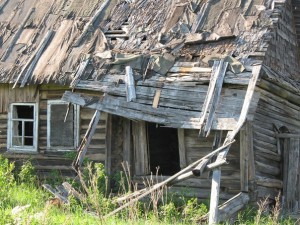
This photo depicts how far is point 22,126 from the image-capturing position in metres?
15.6

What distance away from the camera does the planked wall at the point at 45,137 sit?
14.5 metres

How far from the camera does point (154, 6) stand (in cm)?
1524

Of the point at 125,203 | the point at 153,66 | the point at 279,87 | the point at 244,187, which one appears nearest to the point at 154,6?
the point at 153,66

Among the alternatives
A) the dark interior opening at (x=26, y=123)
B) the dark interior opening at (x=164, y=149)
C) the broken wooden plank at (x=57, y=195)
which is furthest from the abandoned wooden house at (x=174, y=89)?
the broken wooden plank at (x=57, y=195)

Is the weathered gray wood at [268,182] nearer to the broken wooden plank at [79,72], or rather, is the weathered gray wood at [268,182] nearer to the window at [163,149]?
the window at [163,149]

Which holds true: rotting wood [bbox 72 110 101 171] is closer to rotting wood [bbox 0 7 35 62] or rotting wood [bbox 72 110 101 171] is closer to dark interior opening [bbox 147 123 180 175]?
dark interior opening [bbox 147 123 180 175]

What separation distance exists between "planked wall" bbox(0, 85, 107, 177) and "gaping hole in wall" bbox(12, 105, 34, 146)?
25cm

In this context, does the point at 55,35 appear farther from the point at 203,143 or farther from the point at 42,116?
the point at 203,143

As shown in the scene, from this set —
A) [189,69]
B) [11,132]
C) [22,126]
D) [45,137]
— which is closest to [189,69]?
[189,69]

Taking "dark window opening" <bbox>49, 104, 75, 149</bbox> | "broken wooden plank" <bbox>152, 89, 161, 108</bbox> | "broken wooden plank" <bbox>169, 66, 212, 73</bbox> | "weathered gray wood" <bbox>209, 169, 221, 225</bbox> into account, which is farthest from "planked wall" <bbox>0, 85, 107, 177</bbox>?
"weathered gray wood" <bbox>209, 169, 221, 225</bbox>

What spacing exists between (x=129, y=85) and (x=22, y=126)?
3.63 metres

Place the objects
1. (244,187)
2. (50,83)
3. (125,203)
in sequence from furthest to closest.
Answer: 1. (50,83)
2. (244,187)
3. (125,203)

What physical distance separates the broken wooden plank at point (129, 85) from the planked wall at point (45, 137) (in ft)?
4.48

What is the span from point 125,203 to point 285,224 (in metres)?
2.83
